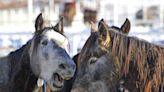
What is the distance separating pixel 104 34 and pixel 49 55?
143 cm

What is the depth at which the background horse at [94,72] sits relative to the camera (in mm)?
4777

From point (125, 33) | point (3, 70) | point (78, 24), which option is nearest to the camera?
point (125, 33)

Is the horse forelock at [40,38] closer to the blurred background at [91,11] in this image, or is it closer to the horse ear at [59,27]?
the horse ear at [59,27]

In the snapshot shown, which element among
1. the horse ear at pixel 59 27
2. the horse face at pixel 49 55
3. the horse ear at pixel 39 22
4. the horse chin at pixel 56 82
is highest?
the horse ear at pixel 39 22

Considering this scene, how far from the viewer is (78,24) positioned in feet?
52.9

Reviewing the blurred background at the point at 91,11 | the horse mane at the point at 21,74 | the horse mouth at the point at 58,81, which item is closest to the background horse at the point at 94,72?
the horse mouth at the point at 58,81

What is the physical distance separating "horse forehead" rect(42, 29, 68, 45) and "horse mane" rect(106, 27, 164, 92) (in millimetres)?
1508

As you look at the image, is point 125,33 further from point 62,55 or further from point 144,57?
point 62,55

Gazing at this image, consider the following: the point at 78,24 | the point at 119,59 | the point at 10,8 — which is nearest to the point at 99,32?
the point at 119,59

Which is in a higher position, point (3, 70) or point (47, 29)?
point (47, 29)

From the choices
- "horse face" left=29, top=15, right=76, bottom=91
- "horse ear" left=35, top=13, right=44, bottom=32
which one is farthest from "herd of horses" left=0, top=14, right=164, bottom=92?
"horse ear" left=35, top=13, right=44, bottom=32

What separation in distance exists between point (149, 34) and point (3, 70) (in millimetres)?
5368

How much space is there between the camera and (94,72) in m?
4.84

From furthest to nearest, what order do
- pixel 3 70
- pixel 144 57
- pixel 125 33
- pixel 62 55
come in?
pixel 3 70 < pixel 62 55 < pixel 125 33 < pixel 144 57
